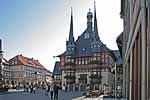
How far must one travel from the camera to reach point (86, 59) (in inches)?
3433

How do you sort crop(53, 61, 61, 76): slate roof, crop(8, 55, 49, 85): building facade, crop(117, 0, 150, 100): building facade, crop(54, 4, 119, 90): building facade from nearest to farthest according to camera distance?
crop(117, 0, 150, 100): building facade
crop(54, 4, 119, 90): building facade
crop(53, 61, 61, 76): slate roof
crop(8, 55, 49, 85): building facade

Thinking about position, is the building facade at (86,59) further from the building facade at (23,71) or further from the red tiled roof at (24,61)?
the red tiled roof at (24,61)

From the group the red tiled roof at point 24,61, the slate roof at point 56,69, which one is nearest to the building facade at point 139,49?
the slate roof at point 56,69

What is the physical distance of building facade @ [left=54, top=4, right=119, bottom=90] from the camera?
8181 centimetres

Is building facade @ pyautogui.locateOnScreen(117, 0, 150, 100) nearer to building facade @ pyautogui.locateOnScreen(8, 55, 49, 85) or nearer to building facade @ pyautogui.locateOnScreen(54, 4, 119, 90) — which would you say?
building facade @ pyautogui.locateOnScreen(54, 4, 119, 90)

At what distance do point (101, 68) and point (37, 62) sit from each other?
251 ft

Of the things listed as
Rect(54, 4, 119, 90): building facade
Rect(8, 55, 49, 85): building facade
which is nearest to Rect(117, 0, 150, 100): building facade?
Rect(54, 4, 119, 90): building facade

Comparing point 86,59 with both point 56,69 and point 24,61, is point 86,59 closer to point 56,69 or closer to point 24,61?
point 56,69

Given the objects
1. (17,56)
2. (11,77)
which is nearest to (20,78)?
(11,77)

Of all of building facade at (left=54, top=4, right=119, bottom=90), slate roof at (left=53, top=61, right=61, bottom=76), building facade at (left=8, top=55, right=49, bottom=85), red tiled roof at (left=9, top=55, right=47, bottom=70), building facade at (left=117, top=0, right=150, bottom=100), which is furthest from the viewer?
red tiled roof at (left=9, top=55, right=47, bottom=70)

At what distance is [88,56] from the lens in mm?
86875

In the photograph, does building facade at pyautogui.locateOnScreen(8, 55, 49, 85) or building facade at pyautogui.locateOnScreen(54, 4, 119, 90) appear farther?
building facade at pyautogui.locateOnScreen(8, 55, 49, 85)

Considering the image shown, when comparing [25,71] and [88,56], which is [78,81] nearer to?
[88,56]

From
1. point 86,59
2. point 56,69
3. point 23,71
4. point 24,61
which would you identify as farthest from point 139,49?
point 24,61
